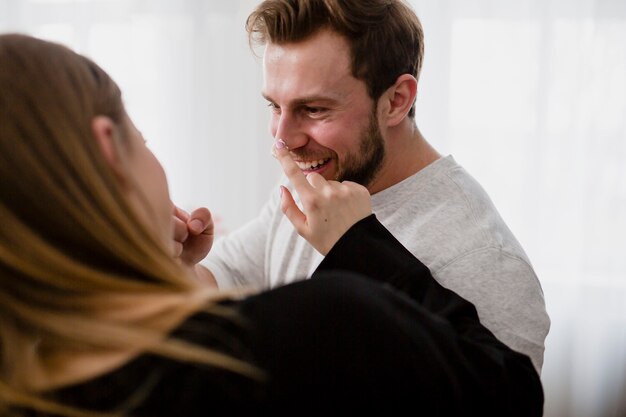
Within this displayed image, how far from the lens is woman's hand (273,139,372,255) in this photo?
3.78 feet

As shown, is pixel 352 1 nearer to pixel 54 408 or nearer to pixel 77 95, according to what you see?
pixel 77 95

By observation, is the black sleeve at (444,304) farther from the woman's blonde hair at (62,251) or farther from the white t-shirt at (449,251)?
the woman's blonde hair at (62,251)

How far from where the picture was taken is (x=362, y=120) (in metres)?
1.55

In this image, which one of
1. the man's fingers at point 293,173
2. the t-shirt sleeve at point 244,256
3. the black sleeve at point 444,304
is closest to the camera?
the black sleeve at point 444,304

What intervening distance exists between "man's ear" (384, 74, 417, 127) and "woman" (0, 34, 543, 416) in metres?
0.85

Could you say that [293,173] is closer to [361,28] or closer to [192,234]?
[192,234]

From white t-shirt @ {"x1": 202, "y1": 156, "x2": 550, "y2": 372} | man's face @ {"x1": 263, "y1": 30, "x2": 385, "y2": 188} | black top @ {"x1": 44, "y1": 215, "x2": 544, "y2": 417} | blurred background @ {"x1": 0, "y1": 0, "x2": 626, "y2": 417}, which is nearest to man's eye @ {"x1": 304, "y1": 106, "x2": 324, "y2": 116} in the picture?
man's face @ {"x1": 263, "y1": 30, "x2": 385, "y2": 188}

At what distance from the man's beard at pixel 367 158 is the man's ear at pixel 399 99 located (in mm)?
41

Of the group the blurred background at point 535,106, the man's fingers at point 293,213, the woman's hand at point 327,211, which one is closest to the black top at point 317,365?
the woman's hand at point 327,211

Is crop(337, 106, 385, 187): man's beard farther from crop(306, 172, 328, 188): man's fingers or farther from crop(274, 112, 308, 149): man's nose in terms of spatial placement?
crop(306, 172, 328, 188): man's fingers

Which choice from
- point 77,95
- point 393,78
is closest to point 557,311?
point 393,78

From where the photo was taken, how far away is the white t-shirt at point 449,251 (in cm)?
124

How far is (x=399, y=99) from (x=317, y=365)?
3.19 ft

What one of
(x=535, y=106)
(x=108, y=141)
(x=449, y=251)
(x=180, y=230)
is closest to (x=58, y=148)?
(x=108, y=141)
